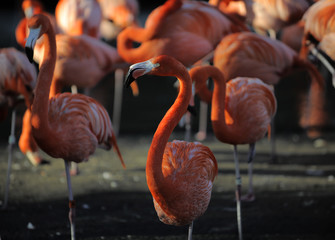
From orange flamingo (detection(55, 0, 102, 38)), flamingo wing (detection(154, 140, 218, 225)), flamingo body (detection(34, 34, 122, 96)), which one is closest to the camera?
flamingo wing (detection(154, 140, 218, 225))

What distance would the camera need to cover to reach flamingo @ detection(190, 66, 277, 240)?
295 centimetres

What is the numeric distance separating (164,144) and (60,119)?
950 mm

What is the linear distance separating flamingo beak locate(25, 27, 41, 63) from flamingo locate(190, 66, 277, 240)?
92 centimetres

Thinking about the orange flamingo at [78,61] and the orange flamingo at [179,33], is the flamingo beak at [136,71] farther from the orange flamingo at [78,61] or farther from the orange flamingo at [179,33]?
the orange flamingo at [78,61]

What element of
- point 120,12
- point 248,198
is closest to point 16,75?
point 248,198

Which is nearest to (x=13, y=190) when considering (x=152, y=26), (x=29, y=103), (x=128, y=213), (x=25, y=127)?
(x=25, y=127)

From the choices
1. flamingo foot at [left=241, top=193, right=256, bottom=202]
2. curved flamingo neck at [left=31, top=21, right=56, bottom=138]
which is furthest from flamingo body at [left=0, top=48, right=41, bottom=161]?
flamingo foot at [left=241, top=193, right=256, bottom=202]

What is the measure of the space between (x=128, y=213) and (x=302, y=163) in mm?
1975

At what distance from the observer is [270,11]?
4.58 meters

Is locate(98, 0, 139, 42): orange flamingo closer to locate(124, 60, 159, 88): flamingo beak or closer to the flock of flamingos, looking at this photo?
the flock of flamingos

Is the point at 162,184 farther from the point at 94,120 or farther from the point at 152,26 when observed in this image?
the point at 152,26

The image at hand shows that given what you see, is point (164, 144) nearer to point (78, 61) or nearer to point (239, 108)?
point (239, 108)

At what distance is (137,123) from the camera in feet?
20.8

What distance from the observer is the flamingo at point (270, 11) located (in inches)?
176
